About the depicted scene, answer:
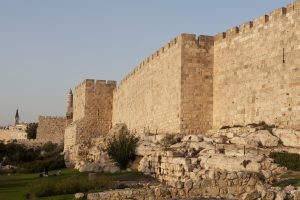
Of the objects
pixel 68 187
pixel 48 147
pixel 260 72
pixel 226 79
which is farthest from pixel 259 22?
pixel 48 147

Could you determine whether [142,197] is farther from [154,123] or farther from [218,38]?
[154,123]

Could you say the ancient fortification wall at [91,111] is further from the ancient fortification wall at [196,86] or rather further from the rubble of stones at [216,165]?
the ancient fortification wall at [196,86]

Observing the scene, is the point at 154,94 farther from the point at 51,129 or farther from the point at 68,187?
the point at 51,129

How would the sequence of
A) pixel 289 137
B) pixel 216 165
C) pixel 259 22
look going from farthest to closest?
pixel 259 22
pixel 289 137
pixel 216 165

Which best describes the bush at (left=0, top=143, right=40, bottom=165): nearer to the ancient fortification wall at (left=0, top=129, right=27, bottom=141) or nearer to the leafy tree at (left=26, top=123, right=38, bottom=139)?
the leafy tree at (left=26, top=123, right=38, bottom=139)

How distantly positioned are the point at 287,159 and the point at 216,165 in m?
1.77

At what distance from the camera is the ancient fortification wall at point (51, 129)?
41375 millimetres

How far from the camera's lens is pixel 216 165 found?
12.3 meters

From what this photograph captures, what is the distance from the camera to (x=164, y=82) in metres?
20.9

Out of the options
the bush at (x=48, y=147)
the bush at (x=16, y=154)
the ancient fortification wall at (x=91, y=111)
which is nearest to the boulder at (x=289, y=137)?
the ancient fortification wall at (x=91, y=111)

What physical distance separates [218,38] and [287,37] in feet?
13.8

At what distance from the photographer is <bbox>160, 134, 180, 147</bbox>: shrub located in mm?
16531

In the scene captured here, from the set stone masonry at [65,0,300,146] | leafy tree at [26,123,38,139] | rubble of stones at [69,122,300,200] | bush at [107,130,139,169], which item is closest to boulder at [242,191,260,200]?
rubble of stones at [69,122,300,200]

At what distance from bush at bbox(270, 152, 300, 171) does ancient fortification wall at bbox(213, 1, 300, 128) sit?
2.34 meters
